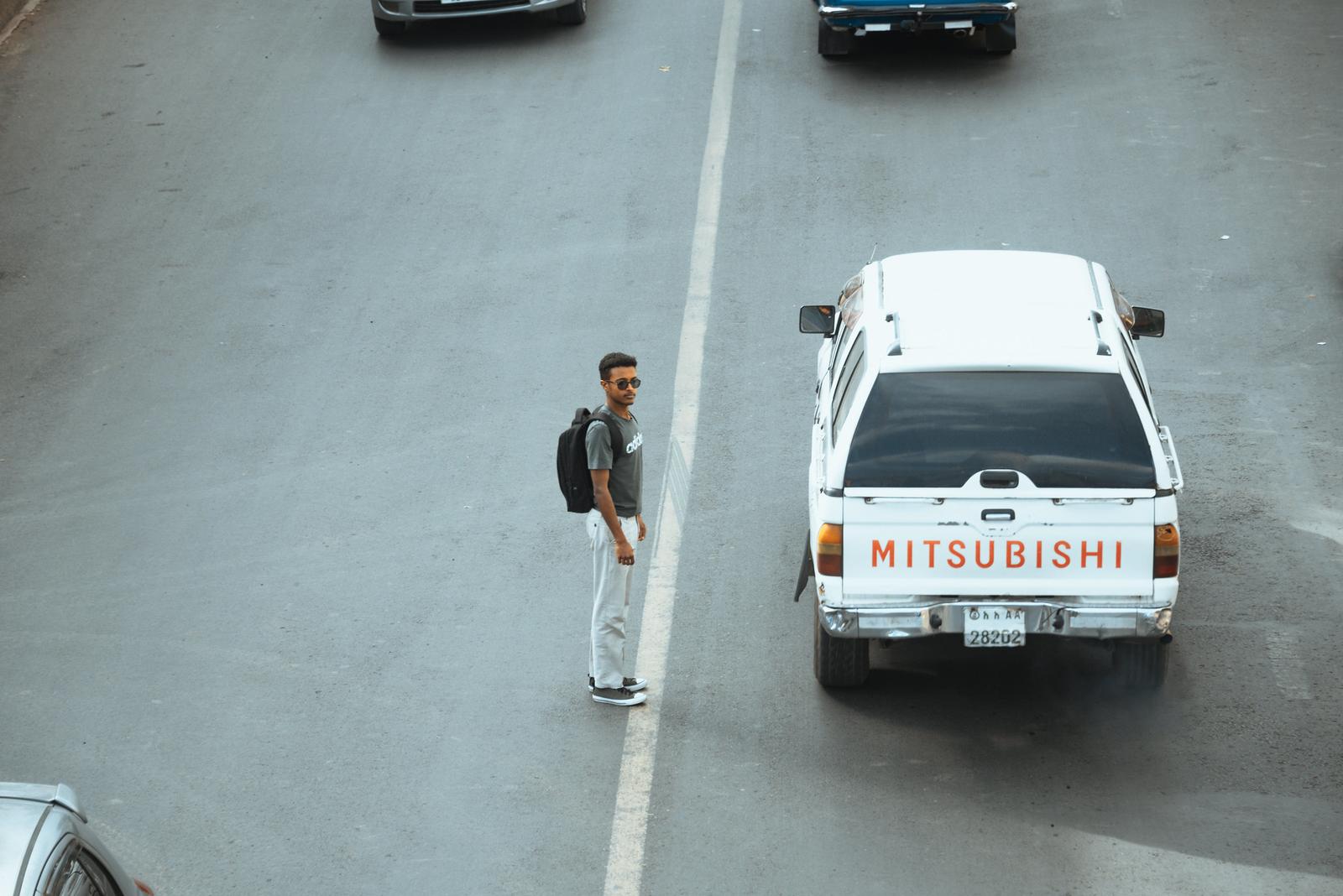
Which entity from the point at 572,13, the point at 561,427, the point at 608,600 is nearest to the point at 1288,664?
the point at 608,600

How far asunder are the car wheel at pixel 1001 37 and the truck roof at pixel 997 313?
27.5 ft

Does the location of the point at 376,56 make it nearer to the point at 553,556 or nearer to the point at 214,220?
the point at 214,220

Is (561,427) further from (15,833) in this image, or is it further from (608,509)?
(15,833)

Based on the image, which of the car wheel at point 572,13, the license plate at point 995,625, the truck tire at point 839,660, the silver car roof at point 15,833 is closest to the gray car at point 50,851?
the silver car roof at point 15,833

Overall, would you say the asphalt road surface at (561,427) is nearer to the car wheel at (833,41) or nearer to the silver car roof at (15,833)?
the car wheel at (833,41)

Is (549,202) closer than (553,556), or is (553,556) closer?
(553,556)

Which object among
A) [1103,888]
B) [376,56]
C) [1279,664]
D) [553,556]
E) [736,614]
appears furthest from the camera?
[376,56]

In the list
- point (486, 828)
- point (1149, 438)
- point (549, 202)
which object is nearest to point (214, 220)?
point (549, 202)

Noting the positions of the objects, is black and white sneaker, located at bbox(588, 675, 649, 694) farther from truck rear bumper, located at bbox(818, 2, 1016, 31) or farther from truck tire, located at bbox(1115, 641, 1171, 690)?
truck rear bumper, located at bbox(818, 2, 1016, 31)

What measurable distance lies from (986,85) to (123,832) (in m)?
11.9

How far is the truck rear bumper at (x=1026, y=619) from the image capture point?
769 centimetres

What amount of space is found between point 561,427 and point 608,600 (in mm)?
3128

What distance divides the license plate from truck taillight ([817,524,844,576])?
2.03ft

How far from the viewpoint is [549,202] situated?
14648mm
